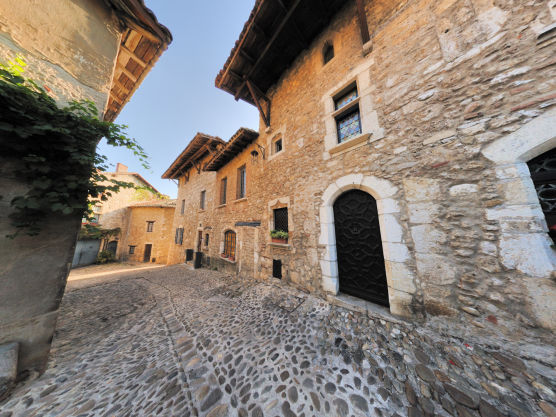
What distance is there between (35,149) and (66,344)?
A: 118 inches

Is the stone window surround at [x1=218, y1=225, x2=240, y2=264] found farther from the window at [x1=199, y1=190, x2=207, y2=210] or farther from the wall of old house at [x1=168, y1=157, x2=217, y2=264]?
the window at [x1=199, y1=190, x2=207, y2=210]

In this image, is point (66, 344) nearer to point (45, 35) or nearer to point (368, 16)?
point (45, 35)

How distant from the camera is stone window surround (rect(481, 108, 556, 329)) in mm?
1637

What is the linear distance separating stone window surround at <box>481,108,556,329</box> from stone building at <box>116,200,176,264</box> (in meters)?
17.6

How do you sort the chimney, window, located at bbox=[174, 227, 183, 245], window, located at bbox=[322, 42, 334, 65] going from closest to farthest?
window, located at bbox=[322, 42, 334, 65], window, located at bbox=[174, 227, 183, 245], the chimney

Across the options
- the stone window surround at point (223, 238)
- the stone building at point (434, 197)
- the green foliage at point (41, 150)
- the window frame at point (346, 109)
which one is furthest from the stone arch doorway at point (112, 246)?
the window frame at point (346, 109)

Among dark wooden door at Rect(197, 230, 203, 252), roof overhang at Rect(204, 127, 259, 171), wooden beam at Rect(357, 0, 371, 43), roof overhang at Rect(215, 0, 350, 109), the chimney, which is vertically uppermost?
the chimney

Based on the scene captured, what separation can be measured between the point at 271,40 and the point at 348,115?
3.45 meters

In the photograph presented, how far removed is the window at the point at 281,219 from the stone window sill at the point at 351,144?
80.9 inches

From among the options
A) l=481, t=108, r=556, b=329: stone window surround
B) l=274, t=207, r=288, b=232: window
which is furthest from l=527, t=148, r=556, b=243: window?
l=274, t=207, r=288, b=232: window

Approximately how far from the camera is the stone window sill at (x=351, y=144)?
307 cm

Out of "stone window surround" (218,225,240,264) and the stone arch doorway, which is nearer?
"stone window surround" (218,225,240,264)

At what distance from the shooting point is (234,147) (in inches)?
275

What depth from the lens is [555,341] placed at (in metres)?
1.55
